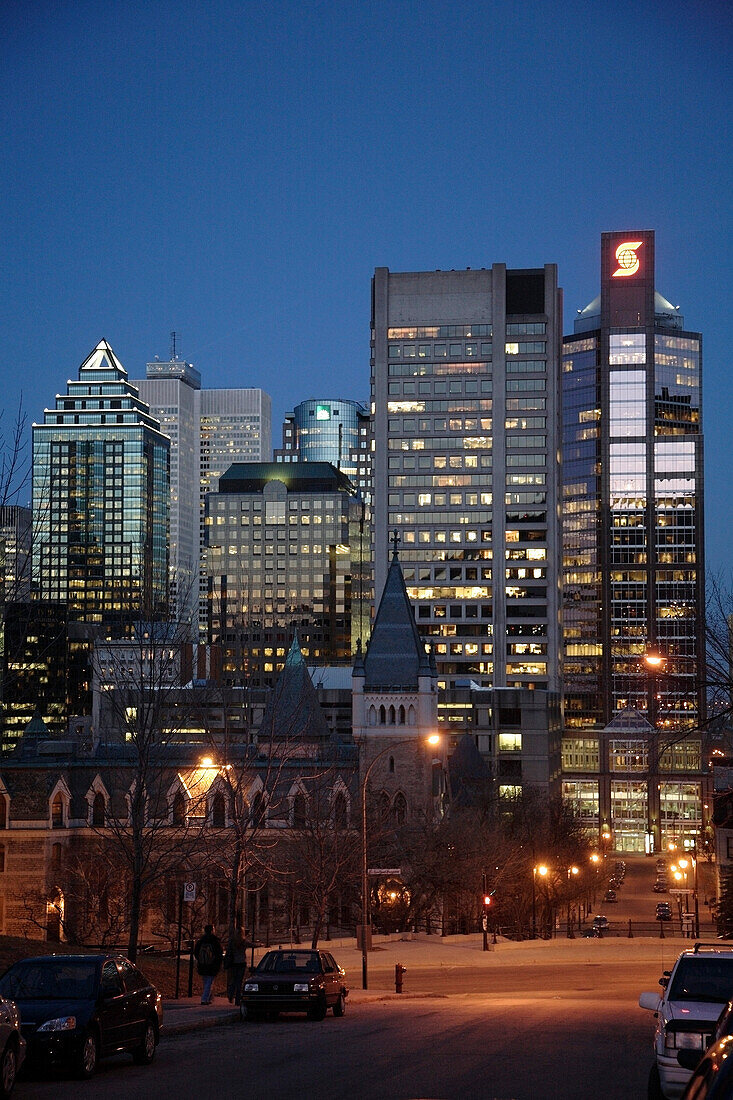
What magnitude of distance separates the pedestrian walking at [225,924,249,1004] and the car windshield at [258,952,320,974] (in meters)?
2.25

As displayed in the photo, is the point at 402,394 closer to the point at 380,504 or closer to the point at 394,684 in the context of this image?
the point at 380,504

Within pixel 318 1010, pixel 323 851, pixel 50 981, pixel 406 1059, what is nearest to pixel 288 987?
pixel 318 1010

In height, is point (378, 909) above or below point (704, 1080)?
below

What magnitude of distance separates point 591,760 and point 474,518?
5299 cm

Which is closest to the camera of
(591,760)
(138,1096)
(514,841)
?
(138,1096)

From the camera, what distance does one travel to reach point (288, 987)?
26422mm

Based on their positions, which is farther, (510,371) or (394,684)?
(510,371)

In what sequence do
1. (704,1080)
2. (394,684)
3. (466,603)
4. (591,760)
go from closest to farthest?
(704,1080), (394,684), (466,603), (591,760)

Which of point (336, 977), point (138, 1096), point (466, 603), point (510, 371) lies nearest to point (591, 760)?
point (466, 603)

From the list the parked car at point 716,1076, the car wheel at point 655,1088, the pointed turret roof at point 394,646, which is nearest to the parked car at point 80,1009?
the car wheel at point 655,1088

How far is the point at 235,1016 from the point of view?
2633cm

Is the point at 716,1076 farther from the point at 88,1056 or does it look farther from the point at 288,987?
the point at 288,987

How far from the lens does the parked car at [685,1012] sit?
15612mm

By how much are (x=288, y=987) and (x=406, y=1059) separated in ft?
22.8
